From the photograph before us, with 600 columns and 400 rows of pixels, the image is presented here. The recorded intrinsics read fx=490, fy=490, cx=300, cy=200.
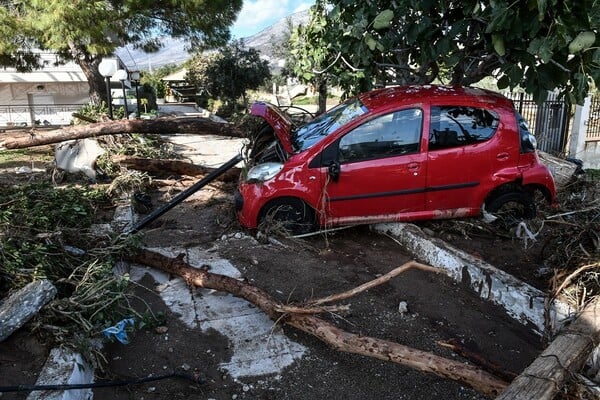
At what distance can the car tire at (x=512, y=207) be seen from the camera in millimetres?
5418

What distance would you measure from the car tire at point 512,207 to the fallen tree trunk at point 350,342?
2.93 meters

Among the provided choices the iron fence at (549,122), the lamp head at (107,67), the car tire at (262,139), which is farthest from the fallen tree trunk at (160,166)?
the iron fence at (549,122)

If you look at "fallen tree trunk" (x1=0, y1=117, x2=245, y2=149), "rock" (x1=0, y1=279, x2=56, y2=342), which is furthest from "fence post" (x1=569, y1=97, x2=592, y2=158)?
"rock" (x1=0, y1=279, x2=56, y2=342)

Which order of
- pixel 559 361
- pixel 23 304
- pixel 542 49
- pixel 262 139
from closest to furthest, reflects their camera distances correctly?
pixel 559 361 → pixel 23 304 → pixel 542 49 → pixel 262 139

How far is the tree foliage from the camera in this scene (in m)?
3.97

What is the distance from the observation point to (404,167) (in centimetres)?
517

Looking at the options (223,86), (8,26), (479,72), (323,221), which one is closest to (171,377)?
(323,221)

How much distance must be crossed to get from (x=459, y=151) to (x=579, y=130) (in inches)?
358

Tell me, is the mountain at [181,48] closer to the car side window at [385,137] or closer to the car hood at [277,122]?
the car hood at [277,122]

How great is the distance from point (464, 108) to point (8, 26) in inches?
455

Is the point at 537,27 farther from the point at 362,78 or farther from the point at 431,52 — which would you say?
the point at 362,78

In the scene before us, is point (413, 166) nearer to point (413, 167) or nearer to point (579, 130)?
point (413, 167)

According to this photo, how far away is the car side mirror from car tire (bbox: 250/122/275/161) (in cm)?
116

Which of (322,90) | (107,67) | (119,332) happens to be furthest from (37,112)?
(119,332)
